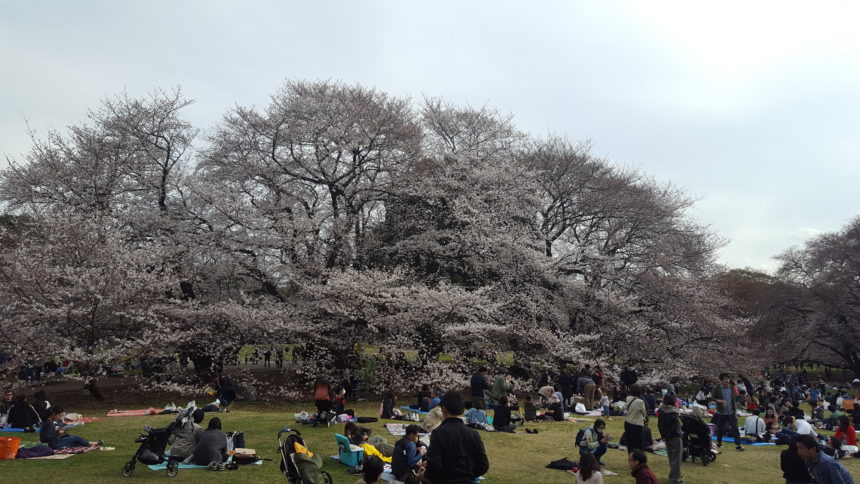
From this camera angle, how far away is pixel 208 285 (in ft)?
83.0

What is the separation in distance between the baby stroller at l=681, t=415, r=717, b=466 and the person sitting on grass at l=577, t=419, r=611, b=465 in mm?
2149

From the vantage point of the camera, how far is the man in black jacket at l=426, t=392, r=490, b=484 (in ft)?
17.5

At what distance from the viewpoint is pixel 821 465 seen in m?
6.49

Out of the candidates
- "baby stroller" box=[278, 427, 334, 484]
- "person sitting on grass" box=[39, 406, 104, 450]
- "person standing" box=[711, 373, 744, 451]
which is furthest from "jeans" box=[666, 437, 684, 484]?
"person sitting on grass" box=[39, 406, 104, 450]

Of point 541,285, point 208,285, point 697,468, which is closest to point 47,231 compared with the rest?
point 208,285

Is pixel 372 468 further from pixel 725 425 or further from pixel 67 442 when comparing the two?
pixel 725 425

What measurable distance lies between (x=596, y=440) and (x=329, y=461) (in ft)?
18.2

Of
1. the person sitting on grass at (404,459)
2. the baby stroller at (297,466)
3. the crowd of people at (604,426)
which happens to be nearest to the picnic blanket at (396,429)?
the crowd of people at (604,426)

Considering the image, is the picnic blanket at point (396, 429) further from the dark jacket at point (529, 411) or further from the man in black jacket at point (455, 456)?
the man in black jacket at point (455, 456)

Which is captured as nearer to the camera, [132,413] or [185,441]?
[185,441]

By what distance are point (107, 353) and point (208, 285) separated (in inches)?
279

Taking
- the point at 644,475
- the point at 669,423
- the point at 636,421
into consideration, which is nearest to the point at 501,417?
the point at 636,421

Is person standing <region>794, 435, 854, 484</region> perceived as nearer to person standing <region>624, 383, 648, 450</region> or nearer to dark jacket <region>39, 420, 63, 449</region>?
person standing <region>624, 383, 648, 450</region>

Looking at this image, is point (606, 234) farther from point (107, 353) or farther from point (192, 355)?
point (107, 353)
